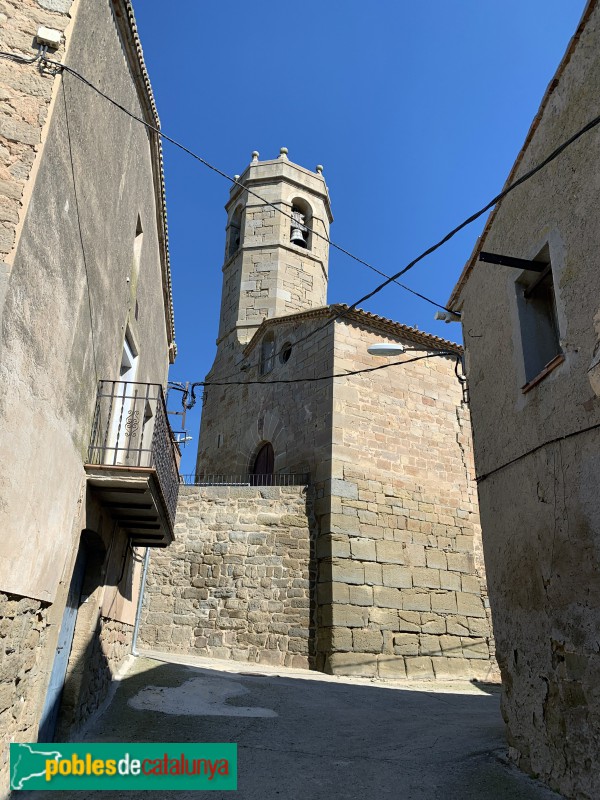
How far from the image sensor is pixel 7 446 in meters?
3.68

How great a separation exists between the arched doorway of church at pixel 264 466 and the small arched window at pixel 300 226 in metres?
6.93

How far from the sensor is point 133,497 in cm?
574

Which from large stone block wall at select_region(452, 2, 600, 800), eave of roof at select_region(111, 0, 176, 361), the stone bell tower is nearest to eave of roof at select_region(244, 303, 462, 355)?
the stone bell tower

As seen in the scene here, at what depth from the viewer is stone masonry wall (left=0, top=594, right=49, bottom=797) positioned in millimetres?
3867

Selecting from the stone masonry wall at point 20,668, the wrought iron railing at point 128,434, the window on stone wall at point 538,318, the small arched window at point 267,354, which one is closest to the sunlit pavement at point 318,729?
the stone masonry wall at point 20,668

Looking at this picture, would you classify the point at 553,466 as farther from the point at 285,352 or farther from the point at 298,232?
the point at 298,232

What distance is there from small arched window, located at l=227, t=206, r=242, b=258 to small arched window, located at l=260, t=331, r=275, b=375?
468cm

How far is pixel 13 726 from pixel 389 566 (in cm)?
843

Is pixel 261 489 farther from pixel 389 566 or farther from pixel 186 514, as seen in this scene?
pixel 389 566

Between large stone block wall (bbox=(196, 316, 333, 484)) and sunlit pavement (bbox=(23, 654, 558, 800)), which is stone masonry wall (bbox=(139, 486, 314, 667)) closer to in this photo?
sunlit pavement (bbox=(23, 654, 558, 800))

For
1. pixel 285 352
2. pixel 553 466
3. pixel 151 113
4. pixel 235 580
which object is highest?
pixel 285 352

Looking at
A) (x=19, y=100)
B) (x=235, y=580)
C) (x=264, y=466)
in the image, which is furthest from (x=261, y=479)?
(x=19, y=100)

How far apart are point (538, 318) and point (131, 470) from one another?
3904 mm

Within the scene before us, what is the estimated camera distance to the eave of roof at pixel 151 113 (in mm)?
5738
